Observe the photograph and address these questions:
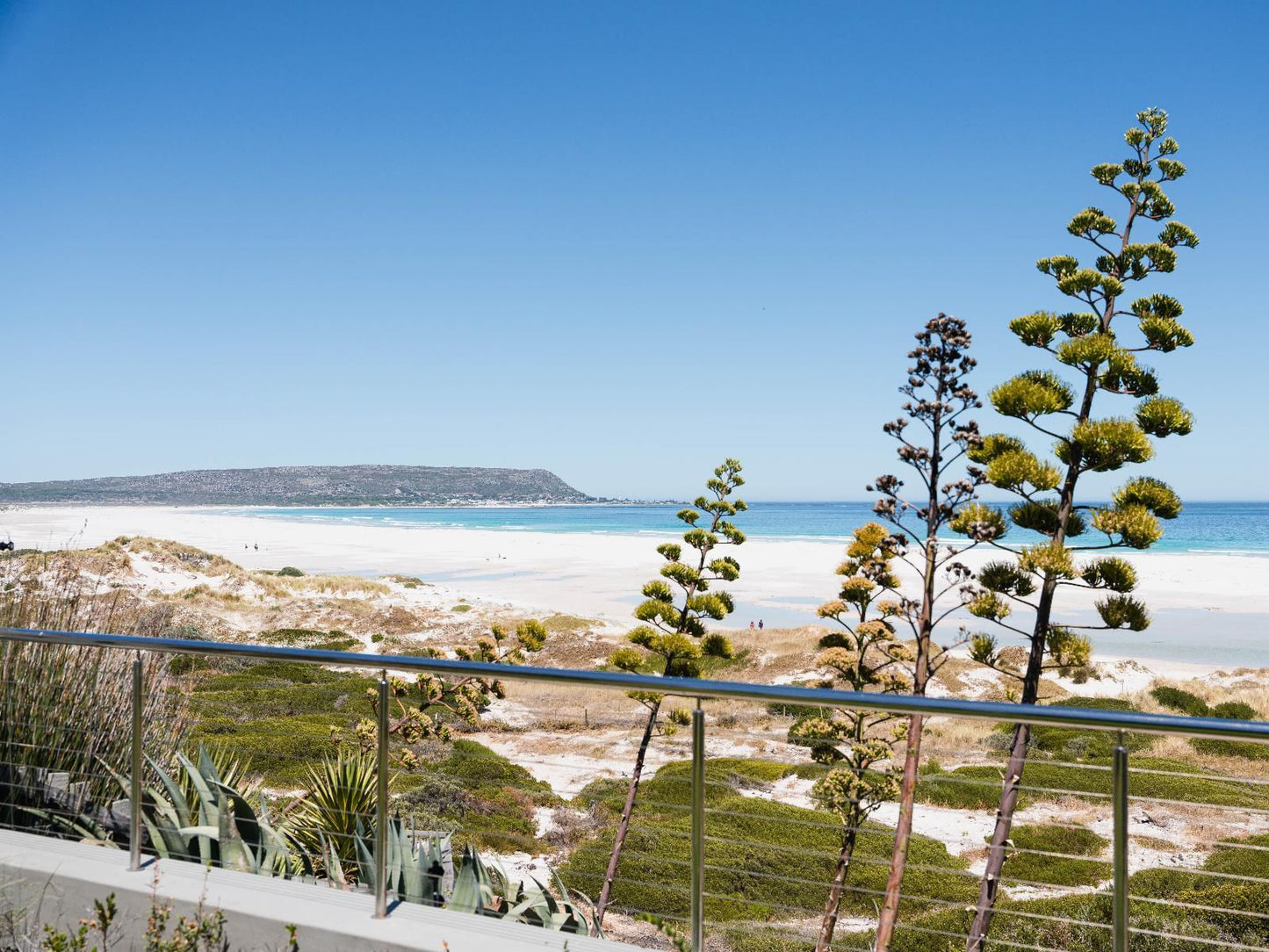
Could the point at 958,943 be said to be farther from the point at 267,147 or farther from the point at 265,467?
the point at 265,467

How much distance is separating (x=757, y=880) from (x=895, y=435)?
209 inches

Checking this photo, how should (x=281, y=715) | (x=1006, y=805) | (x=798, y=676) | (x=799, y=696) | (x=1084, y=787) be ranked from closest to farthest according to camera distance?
(x=799, y=696) → (x=1006, y=805) → (x=1084, y=787) → (x=281, y=715) → (x=798, y=676)

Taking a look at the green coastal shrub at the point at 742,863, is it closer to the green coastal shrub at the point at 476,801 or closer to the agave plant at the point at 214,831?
the green coastal shrub at the point at 476,801

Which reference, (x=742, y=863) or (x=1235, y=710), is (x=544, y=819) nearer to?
(x=742, y=863)

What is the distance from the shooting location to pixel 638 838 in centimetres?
1032

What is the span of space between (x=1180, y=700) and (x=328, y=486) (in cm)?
12662

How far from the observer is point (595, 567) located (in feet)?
158

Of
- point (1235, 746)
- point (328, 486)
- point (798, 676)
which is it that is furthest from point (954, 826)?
point (328, 486)

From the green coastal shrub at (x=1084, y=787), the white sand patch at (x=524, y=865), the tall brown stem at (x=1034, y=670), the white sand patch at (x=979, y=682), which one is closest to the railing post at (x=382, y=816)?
the tall brown stem at (x=1034, y=670)

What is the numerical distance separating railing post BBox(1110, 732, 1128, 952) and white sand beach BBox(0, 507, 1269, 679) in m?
17.7

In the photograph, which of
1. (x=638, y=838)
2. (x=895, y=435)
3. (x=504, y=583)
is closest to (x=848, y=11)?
(x=895, y=435)

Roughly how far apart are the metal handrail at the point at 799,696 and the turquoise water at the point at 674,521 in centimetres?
6457

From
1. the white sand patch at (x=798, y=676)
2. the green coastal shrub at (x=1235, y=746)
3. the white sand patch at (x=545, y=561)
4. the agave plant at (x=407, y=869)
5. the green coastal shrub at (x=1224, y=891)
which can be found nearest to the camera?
the agave plant at (x=407, y=869)

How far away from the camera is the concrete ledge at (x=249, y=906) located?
2.55 meters
